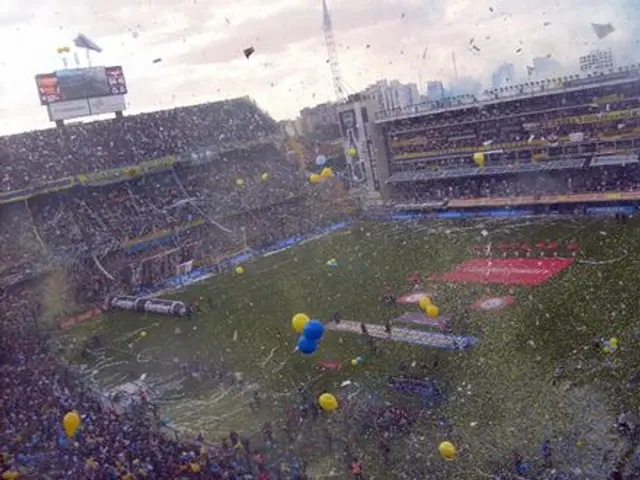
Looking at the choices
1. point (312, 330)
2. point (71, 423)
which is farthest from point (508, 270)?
point (71, 423)

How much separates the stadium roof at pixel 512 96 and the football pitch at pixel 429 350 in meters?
9.82

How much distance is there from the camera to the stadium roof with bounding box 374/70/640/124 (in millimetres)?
39750

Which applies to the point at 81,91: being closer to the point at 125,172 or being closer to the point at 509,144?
the point at 125,172

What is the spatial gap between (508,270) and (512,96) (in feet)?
63.0

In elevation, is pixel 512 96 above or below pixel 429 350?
above

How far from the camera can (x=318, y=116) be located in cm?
9869

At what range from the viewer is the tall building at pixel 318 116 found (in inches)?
3725

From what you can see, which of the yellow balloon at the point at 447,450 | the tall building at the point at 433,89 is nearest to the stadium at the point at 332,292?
the yellow balloon at the point at 447,450

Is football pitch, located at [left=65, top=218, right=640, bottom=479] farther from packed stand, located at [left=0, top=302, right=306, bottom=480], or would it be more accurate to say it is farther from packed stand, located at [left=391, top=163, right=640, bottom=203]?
packed stand, located at [left=391, top=163, right=640, bottom=203]

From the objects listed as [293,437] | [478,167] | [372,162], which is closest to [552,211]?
[478,167]

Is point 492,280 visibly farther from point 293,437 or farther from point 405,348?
point 293,437

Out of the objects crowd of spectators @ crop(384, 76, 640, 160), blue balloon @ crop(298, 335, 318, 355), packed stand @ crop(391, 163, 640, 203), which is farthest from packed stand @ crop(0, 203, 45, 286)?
crowd of spectators @ crop(384, 76, 640, 160)

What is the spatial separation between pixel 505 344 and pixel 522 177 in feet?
87.1

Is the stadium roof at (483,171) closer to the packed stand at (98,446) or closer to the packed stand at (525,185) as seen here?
the packed stand at (525,185)
